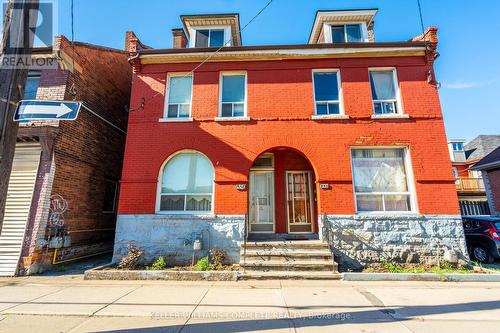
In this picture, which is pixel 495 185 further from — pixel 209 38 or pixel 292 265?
pixel 209 38

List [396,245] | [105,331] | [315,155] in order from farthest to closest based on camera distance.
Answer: [315,155] → [396,245] → [105,331]

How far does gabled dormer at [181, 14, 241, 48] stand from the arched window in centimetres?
531

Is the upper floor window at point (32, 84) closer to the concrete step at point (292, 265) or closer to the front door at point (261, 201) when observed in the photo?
the front door at point (261, 201)

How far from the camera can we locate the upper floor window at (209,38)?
10.9 metres

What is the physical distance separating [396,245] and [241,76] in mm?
8104

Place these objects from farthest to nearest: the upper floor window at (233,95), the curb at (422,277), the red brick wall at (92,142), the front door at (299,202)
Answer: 1. the front door at (299,202)
2. the upper floor window at (233,95)
3. the red brick wall at (92,142)
4. the curb at (422,277)

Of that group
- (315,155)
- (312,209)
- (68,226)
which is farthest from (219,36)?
(68,226)

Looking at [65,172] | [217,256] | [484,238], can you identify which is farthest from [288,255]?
[65,172]

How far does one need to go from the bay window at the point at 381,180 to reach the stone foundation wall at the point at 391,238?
1.62 ft

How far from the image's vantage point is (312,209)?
9859 mm

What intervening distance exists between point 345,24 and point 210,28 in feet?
19.3

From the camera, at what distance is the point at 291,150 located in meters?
9.14

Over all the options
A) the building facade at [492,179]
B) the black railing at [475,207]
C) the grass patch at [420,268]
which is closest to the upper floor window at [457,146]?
the black railing at [475,207]

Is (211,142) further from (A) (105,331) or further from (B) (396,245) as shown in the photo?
(B) (396,245)
